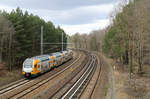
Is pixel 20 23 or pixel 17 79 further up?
pixel 20 23

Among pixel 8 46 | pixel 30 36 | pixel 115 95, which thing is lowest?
pixel 115 95

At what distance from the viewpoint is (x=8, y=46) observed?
77.2ft

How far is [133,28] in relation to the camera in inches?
833

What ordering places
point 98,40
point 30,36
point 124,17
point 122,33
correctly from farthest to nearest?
point 98,40, point 30,36, point 122,33, point 124,17

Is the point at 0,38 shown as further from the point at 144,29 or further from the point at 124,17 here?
the point at 144,29

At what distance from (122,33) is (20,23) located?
1888cm

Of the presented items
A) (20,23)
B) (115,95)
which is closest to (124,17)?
(115,95)

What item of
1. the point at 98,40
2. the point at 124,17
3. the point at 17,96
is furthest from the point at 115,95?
the point at 98,40

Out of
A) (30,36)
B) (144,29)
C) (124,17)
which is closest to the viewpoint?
(144,29)

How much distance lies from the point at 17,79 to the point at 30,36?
1085 cm

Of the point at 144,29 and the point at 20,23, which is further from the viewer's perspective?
the point at 20,23

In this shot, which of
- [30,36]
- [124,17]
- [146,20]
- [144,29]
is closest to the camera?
[146,20]

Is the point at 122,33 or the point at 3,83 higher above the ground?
the point at 122,33

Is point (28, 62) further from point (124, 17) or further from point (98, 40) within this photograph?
point (98, 40)
